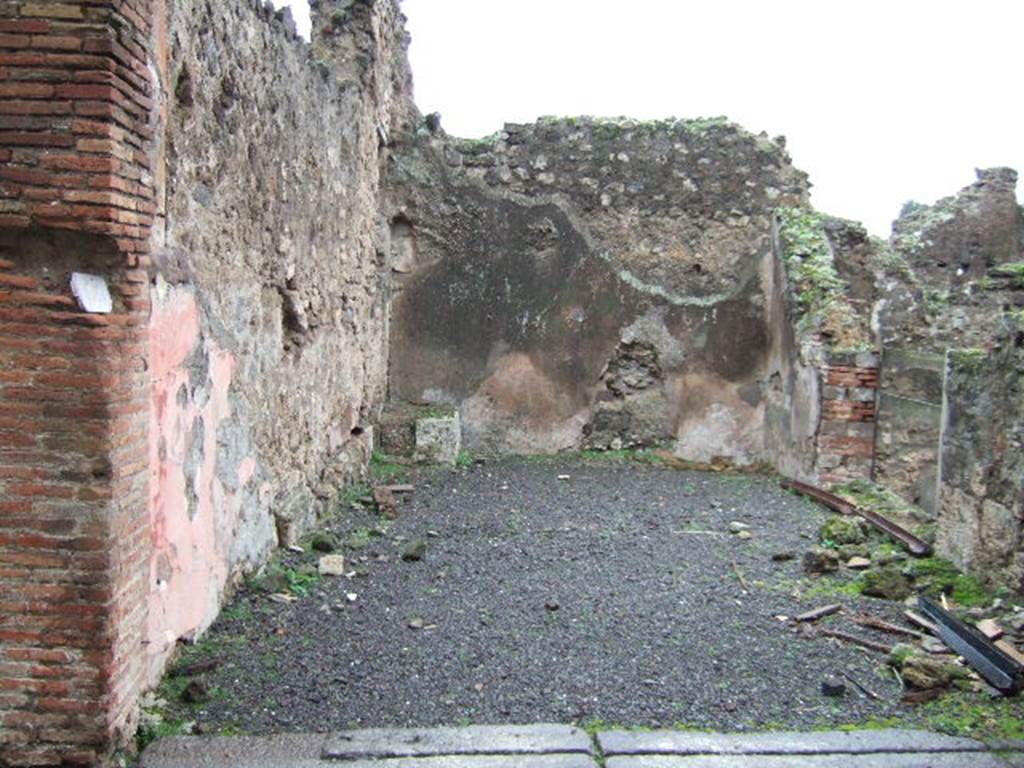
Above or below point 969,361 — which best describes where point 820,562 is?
below

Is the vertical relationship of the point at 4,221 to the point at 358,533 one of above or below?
above

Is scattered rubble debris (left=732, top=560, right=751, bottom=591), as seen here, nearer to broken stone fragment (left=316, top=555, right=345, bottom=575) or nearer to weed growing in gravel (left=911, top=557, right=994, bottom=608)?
weed growing in gravel (left=911, top=557, right=994, bottom=608)

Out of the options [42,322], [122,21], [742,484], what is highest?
[122,21]

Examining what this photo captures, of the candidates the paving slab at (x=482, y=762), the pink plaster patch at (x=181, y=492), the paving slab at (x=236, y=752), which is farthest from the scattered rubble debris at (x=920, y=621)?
the pink plaster patch at (x=181, y=492)

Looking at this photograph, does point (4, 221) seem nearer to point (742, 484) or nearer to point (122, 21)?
point (122, 21)

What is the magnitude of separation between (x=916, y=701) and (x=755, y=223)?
625 centimetres

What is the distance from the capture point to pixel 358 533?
577 centimetres

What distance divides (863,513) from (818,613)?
2.25 m

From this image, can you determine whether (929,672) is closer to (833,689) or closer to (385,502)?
(833,689)

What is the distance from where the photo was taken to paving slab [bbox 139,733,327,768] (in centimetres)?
281

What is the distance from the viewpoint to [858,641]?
3.99 m

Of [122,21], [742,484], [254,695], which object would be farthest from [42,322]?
[742,484]

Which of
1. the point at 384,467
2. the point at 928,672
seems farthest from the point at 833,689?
the point at 384,467

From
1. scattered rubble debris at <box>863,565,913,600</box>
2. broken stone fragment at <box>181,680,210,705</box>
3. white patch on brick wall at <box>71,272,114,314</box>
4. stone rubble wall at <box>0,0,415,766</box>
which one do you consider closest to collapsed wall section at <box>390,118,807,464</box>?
stone rubble wall at <box>0,0,415,766</box>
